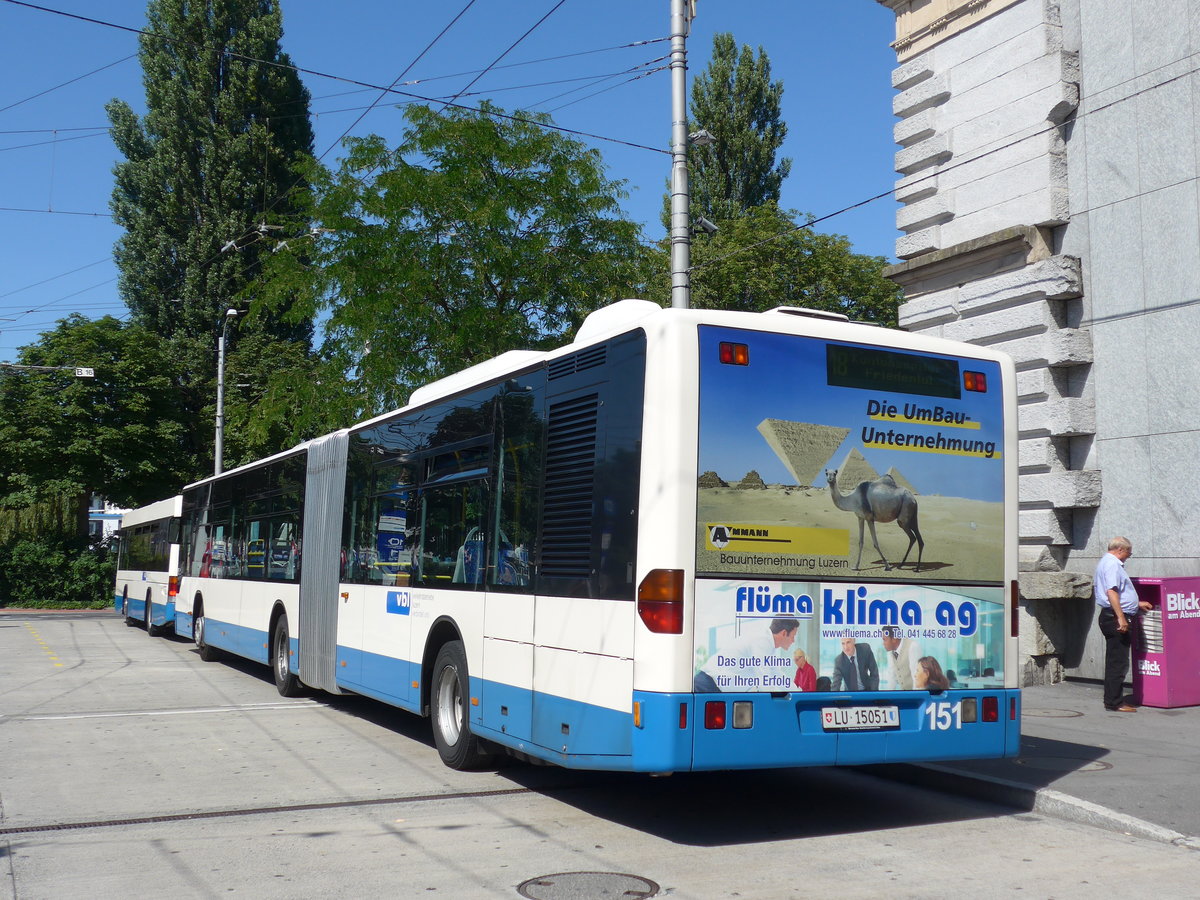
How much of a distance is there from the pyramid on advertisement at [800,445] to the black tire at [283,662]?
875cm

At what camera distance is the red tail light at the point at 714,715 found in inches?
258

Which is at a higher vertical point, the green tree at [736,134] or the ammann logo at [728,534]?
the green tree at [736,134]

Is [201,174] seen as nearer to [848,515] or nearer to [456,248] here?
A: [456,248]

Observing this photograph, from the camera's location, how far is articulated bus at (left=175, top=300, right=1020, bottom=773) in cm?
663

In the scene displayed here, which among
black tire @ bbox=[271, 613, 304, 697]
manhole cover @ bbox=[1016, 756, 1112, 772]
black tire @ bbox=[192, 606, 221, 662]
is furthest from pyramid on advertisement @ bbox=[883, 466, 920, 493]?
black tire @ bbox=[192, 606, 221, 662]

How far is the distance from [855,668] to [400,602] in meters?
4.70

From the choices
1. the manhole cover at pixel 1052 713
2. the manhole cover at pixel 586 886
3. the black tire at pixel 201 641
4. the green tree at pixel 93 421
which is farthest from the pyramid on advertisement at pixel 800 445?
the green tree at pixel 93 421

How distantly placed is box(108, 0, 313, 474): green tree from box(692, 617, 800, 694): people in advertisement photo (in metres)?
38.5

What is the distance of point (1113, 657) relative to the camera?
1162 cm

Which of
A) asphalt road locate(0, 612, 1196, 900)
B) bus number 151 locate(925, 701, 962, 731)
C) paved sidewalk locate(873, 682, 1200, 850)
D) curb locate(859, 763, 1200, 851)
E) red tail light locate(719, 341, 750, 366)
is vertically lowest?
asphalt road locate(0, 612, 1196, 900)

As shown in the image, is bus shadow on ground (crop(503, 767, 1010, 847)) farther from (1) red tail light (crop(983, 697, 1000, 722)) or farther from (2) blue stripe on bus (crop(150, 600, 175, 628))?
(2) blue stripe on bus (crop(150, 600, 175, 628))

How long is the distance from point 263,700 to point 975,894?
33.2 ft

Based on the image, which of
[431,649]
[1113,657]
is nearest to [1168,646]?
[1113,657]

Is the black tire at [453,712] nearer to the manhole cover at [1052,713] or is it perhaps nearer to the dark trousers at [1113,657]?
the manhole cover at [1052,713]
